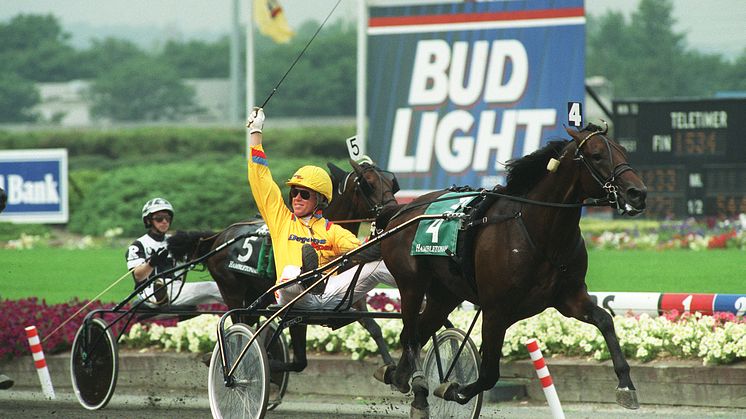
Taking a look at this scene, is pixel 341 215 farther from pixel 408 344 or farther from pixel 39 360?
pixel 39 360

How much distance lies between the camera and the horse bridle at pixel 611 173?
21.8 feet

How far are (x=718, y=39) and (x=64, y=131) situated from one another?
2628 centimetres

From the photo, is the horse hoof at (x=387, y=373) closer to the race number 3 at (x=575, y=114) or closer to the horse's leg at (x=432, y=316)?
the horse's leg at (x=432, y=316)

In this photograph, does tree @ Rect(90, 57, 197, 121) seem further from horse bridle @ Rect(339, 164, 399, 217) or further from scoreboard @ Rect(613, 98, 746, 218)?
horse bridle @ Rect(339, 164, 399, 217)

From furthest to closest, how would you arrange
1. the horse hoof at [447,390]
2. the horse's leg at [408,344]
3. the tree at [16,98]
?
the tree at [16,98], the horse's leg at [408,344], the horse hoof at [447,390]

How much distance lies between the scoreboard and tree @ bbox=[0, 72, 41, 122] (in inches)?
1773

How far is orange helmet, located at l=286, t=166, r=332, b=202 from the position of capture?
7.91m

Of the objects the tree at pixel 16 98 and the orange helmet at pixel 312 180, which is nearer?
the orange helmet at pixel 312 180

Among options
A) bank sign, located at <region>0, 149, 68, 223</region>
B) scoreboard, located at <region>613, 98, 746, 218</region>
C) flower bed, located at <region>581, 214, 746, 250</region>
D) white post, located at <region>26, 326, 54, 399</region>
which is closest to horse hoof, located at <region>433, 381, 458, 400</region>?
white post, located at <region>26, 326, 54, 399</region>

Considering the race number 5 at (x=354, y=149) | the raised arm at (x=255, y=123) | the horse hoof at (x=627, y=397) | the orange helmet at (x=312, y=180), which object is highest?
the raised arm at (x=255, y=123)

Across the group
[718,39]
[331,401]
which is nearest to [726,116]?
[331,401]

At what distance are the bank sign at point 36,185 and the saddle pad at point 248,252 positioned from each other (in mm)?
7171

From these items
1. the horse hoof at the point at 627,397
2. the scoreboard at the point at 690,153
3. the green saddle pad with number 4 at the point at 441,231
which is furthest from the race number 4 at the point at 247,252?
the scoreboard at the point at 690,153

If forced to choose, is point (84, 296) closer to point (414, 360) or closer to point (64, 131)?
point (414, 360)
